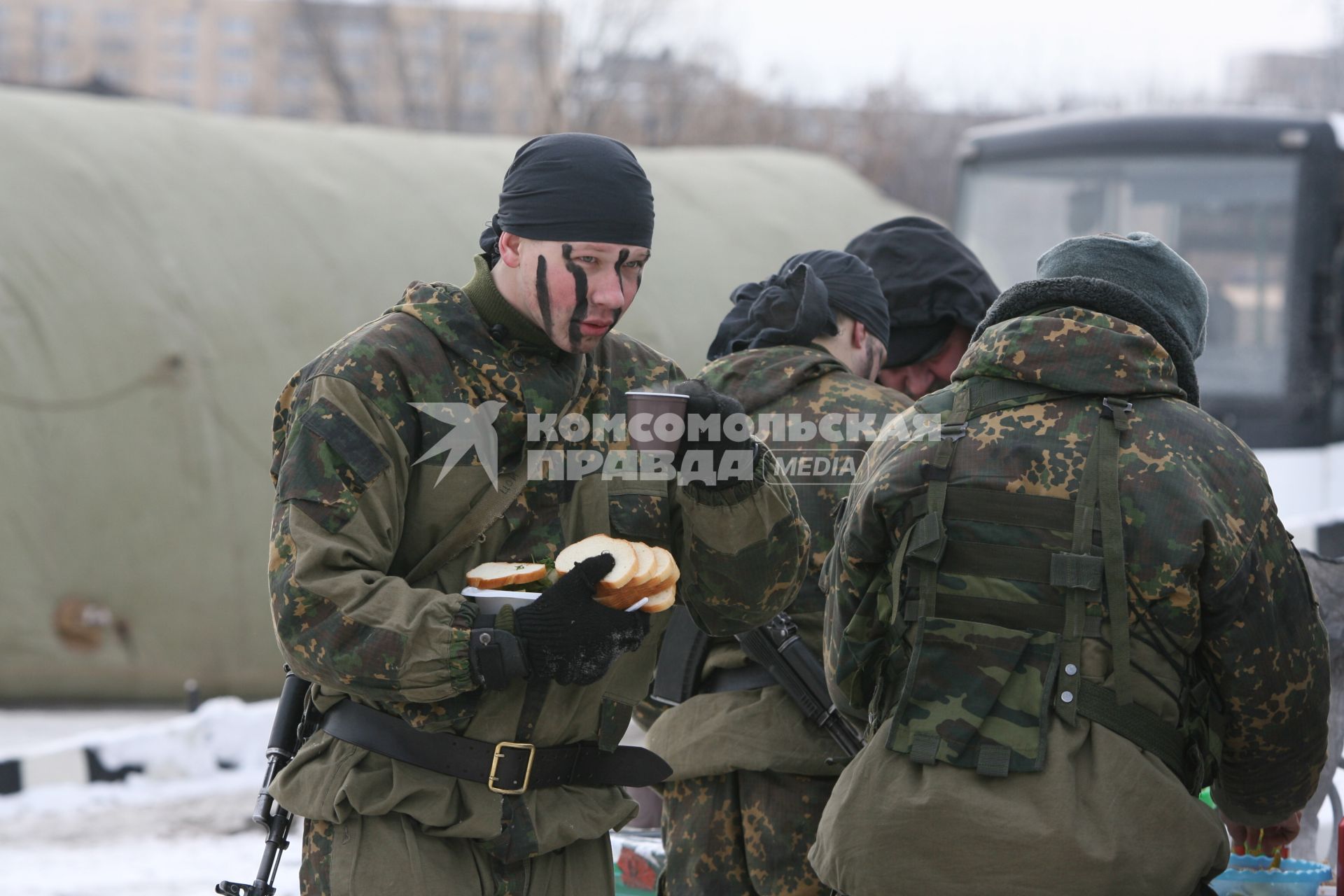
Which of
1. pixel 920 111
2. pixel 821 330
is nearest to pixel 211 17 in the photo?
pixel 920 111

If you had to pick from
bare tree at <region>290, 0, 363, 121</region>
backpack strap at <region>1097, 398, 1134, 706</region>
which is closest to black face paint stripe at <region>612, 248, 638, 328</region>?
backpack strap at <region>1097, 398, 1134, 706</region>

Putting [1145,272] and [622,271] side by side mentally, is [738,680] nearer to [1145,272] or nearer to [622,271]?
[622,271]

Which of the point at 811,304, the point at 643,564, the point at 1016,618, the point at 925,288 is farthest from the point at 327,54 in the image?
the point at 1016,618

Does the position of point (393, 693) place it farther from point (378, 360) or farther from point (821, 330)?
point (821, 330)

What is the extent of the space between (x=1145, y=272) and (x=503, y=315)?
1.15 m

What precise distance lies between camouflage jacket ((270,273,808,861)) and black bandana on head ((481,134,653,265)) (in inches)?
8.2

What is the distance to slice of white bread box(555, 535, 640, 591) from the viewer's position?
234 cm

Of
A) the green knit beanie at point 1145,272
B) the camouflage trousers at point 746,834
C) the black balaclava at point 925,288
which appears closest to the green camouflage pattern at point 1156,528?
the green knit beanie at point 1145,272

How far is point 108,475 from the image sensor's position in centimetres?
843

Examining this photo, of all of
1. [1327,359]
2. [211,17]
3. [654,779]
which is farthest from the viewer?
[211,17]

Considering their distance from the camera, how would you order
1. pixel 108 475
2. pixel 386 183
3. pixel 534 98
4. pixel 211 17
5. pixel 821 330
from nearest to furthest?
pixel 821 330 < pixel 108 475 < pixel 386 183 < pixel 534 98 < pixel 211 17

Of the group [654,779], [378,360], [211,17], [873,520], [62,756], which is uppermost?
[211,17]

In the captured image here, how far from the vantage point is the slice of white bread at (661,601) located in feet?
7.86

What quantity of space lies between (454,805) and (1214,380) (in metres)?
8.14
